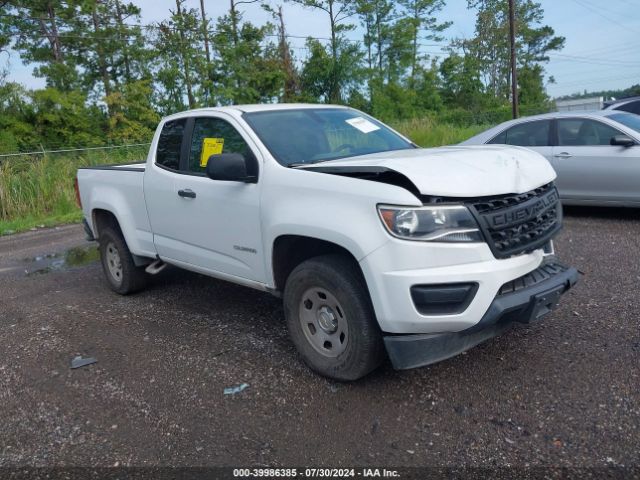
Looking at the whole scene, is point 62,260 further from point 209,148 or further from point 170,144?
point 209,148

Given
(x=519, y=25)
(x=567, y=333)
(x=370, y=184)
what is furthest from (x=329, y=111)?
(x=519, y=25)

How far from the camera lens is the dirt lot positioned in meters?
2.95

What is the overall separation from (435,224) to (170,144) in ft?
9.92

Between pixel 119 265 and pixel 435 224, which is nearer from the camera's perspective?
pixel 435 224

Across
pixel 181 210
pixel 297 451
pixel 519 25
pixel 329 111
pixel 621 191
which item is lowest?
pixel 297 451

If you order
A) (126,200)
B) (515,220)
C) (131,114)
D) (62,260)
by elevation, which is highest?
(131,114)

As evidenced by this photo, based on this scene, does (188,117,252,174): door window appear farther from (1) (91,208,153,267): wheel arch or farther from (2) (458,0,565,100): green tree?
(2) (458,0,565,100): green tree

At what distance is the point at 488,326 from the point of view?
3.19 meters

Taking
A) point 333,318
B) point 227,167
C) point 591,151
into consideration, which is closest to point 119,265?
point 227,167

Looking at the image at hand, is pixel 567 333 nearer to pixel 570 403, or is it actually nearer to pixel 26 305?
pixel 570 403

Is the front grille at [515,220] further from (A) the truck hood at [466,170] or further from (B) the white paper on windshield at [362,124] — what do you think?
(B) the white paper on windshield at [362,124]

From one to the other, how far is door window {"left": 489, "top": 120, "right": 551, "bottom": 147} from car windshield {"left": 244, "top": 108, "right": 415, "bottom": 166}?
4.15 m

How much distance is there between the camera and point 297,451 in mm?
2982

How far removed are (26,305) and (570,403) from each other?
5.39m
